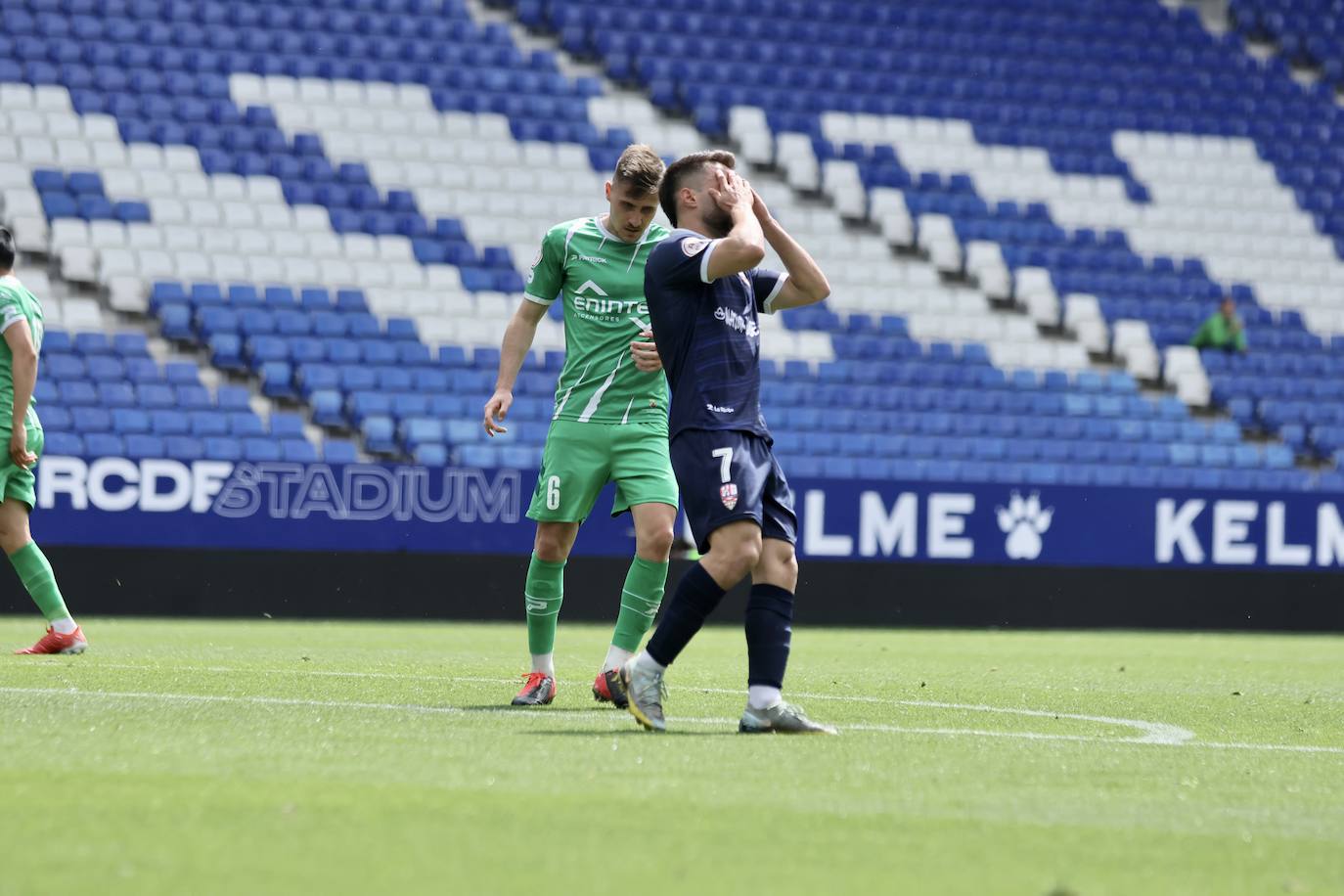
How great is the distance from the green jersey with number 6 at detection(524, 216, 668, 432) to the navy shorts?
0.93 meters

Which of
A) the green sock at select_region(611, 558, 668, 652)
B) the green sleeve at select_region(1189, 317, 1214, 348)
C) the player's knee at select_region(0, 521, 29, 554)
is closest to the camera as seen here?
the green sock at select_region(611, 558, 668, 652)

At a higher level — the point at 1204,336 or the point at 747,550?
the point at 1204,336

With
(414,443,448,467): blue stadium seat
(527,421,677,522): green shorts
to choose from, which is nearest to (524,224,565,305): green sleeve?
(527,421,677,522): green shorts

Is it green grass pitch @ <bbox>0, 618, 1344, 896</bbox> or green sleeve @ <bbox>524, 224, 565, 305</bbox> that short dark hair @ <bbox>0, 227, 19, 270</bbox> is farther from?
green sleeve @ <bbox>524, 224, 565, 305</bbox>

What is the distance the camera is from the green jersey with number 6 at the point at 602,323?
654 centimetres

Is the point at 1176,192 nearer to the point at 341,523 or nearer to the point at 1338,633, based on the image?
the point at 1338,633

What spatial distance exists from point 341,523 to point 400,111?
599cm

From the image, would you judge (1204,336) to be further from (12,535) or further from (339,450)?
(12,535)

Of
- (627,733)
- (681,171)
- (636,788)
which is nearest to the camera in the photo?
(636,788)

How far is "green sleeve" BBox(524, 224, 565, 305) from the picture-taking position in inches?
261

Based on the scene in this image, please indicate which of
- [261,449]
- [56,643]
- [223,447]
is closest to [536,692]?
[56,643]

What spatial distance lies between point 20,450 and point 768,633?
3994 mm

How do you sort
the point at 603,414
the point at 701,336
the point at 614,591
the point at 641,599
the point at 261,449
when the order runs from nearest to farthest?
the point at 701,336 → the point at 641,599 → the point at 603,414 → the point at 614,591 → the point at 261,449

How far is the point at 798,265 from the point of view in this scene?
5707 mm
